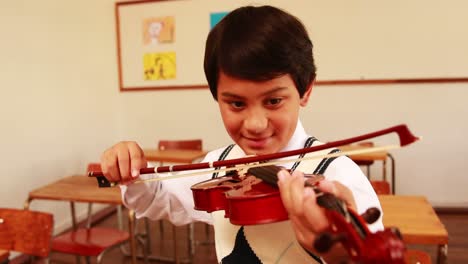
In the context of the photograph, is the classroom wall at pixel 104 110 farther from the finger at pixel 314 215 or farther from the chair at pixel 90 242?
the finger at pixel 314 215

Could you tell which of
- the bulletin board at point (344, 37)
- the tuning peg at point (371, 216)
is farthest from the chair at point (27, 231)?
the bulletin board at point (344, 37)

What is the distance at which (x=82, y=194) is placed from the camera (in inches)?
89.7

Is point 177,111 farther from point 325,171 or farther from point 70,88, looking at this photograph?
point 325,171

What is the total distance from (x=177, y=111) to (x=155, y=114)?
249mm

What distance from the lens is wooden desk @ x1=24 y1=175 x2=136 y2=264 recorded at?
2158mm

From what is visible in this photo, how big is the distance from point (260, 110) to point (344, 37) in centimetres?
306

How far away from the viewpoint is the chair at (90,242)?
2.04 meters

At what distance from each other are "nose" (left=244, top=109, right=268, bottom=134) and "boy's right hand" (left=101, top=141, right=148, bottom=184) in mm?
254

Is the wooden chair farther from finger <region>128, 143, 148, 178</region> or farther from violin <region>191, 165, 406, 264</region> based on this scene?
finger <region>128, 143, 148, 178</region>

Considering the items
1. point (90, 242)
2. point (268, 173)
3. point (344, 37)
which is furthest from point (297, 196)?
point (344, 37)

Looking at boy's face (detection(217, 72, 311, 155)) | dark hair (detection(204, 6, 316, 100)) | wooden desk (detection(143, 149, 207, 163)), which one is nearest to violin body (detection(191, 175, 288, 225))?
boy's face (detection(217, 72, 311, 155))

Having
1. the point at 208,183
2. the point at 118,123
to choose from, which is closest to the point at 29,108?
the point at 118,123

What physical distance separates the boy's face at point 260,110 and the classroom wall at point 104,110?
8.07 ft

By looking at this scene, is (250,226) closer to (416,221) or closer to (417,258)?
(417,258)
